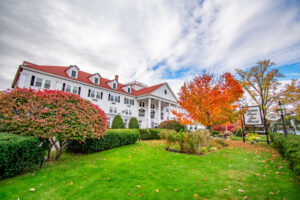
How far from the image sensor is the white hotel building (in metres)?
17.7

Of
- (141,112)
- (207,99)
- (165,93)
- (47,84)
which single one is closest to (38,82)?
(47,84)

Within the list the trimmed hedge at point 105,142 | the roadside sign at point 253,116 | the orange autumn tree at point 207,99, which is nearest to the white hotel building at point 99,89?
the trimmed hedge at point 105,142

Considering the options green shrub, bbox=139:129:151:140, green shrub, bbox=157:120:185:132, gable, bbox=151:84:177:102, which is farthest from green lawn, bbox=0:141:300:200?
gable, bbox=151:84:177:102

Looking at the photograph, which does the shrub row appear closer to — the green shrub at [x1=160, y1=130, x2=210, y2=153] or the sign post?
the green shrub at [x1=160, y1=130, x2=210, y2=153]

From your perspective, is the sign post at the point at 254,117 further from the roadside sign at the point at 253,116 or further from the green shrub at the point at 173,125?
the green shrub at the point at 173,125

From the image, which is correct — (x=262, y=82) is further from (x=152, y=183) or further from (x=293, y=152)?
(x=152, y=183)

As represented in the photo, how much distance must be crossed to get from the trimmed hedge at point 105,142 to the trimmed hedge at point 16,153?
2.91 m

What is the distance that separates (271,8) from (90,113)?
11163 millimetres

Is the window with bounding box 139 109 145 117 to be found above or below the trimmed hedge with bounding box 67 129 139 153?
above

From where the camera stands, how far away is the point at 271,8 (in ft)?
23.0

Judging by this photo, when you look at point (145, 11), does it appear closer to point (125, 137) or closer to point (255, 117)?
point (125, 137)

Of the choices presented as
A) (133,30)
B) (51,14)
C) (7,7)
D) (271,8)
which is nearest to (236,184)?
(271,8)

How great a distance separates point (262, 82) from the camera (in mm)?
18422

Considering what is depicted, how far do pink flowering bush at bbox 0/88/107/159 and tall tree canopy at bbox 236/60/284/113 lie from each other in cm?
2247
